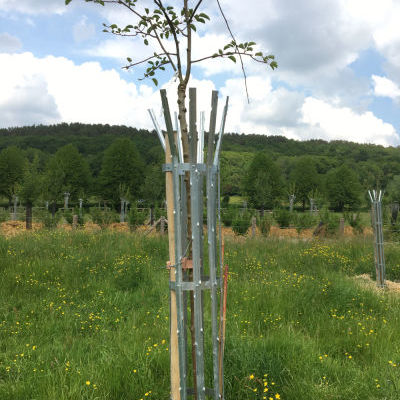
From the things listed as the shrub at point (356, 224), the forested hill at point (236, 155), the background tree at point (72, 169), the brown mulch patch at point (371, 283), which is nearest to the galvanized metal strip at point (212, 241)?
the brown mulch patch at point (371, 283)

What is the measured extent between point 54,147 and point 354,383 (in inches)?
3326

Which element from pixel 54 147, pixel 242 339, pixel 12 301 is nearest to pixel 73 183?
pixel 54 147

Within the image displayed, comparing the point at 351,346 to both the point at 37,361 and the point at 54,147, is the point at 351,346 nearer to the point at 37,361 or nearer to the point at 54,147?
Result: the point at 37,361

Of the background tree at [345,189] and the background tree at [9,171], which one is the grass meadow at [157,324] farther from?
the background tree at [9,171]

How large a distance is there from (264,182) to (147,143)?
39848 mm

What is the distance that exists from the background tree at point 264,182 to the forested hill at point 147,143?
2735cm

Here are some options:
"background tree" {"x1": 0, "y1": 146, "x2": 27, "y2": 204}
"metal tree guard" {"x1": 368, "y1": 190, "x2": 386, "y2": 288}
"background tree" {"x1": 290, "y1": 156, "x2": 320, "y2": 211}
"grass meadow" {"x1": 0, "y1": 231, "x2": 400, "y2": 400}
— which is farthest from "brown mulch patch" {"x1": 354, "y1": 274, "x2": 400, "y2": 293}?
"background tree" {"x1": 0, "y1": 146, "x2": 27, "y2": 204}

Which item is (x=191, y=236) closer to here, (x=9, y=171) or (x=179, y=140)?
(x=179, y=140)

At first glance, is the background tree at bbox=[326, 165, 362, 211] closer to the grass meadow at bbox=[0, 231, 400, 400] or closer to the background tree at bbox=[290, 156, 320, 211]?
the background tree at bbox=[290, 156, 320, 211]

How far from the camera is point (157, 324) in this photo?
470 cm

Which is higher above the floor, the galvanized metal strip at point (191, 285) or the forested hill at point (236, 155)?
the forested hill at point (236, 155)

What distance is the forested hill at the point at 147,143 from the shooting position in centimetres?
7600

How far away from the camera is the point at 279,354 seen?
3.56 m

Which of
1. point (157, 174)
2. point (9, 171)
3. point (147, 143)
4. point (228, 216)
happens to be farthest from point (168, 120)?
point (147, 143)
